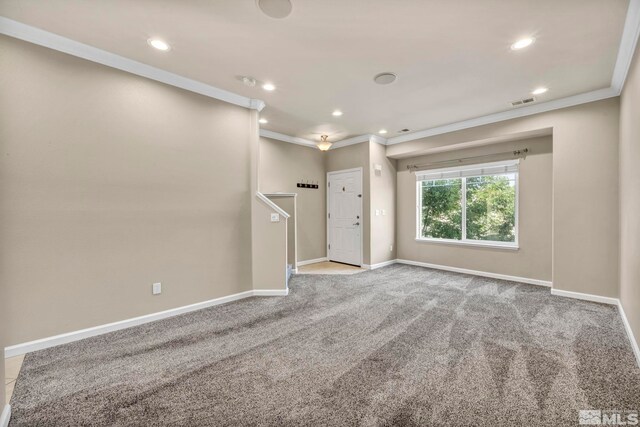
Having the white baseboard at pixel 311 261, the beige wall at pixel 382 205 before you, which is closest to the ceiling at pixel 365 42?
the beige wall at pixel 382 205

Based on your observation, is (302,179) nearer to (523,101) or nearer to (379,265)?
(379,265)

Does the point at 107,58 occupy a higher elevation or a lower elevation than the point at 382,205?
higher

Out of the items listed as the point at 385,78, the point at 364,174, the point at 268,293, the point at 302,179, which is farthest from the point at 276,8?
the point at 302,179

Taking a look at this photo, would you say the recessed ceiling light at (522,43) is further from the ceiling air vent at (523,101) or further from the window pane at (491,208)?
the window pane at (491,208)

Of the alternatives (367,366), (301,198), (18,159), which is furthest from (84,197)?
(301,198)

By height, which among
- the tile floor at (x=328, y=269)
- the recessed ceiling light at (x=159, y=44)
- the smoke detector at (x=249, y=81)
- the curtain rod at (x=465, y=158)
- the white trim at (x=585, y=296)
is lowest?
the tile floor at (x=328, y=269)

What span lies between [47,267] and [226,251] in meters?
→ 1.73

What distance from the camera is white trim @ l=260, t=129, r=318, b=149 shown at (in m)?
5.52

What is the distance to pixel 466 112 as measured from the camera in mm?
4457

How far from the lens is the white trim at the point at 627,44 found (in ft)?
7.18

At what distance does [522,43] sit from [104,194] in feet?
14.2

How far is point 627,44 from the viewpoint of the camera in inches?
101

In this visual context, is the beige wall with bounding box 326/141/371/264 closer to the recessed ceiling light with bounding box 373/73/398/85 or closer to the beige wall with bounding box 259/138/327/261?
the beige wall with bounding box 259/138/327/261

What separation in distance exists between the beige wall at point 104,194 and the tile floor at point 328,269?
2.03 metres
